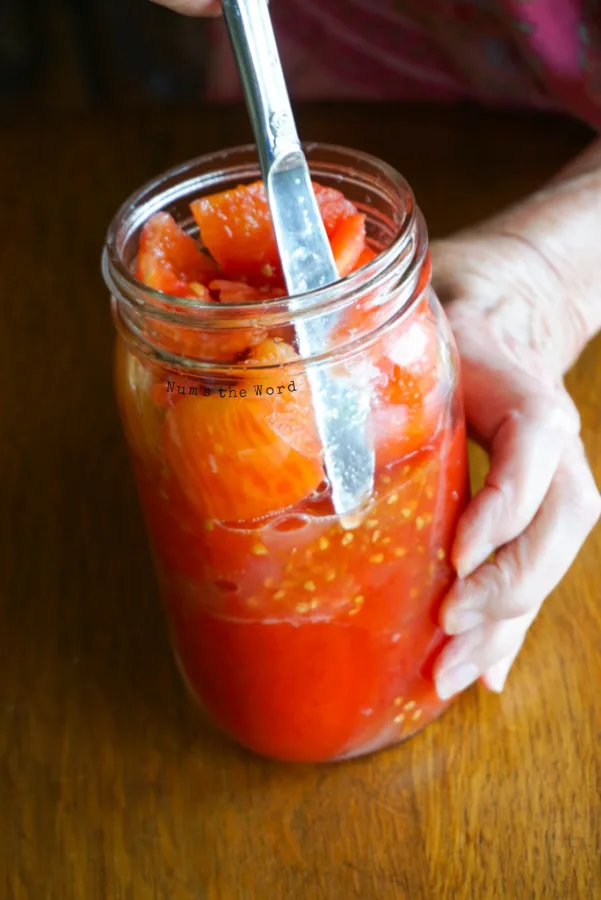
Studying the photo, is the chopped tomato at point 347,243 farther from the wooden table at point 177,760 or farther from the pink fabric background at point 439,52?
the pink fabric background at point 439,52

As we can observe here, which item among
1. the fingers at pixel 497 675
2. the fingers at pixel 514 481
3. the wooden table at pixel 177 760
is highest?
the fingers at pixel 514 481

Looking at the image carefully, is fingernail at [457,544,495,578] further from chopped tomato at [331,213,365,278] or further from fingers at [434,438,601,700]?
chopped tomato at [331,213,365,278]

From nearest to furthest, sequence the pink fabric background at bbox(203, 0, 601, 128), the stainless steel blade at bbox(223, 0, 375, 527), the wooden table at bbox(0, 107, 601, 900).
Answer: the stainless steel blade at bbox(223, 0, 375, 527), the wooden table at bbox(0, 107, 601, 900), the pink fabric background at bbox(203, 0, 601, 128)

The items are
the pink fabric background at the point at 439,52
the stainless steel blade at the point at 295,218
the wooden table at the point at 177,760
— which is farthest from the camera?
the pink fabric background at the point at 439,52

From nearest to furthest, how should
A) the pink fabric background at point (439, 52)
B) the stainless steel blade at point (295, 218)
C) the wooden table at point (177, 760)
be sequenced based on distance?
the stainless steel blade at point (295, 218) → the wooden table at point (177, 760) → the pink fabric background at point (439, 52)

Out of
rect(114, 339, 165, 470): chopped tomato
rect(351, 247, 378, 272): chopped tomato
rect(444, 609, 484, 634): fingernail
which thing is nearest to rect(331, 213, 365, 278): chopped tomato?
rect(351, 247, 378, 272): chopped tomato

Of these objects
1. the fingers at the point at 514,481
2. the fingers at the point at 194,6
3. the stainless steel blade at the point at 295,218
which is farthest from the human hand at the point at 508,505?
the fingers at the point at 194,6
